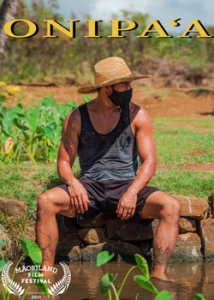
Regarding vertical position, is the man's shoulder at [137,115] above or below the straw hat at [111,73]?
below

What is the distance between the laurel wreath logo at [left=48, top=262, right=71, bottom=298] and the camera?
4766 millimetres

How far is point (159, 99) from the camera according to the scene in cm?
1410

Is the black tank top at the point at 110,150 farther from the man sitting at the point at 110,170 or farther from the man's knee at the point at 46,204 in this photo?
the man's knee at the point at 46,204

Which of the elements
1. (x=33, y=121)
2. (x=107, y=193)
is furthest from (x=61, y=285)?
(x=33, y=121)

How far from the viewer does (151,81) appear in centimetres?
1630

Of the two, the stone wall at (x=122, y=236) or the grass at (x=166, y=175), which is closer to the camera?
the stone wall at (x=122, y=236)

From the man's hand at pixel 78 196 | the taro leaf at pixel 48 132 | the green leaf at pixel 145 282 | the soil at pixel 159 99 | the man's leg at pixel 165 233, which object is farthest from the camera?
the soil at pixel 159 99

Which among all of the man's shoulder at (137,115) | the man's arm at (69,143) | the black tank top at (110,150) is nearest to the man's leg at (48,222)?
the man's arm at (69,143)

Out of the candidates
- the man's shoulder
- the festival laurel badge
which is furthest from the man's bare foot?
the man's shoulder

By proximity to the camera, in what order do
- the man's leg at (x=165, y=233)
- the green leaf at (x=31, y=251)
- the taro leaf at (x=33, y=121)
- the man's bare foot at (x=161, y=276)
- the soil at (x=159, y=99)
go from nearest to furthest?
the green leaf at (x=31, y=251) < the man's bare foot at (x=161, y=276) < the man's leg at (x=165, y=233) < the taro leaf at (x=33, y=121) < the soil at (x=159, y=99)

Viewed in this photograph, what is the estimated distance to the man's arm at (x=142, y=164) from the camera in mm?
5242

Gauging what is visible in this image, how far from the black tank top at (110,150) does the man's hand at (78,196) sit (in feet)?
0.69

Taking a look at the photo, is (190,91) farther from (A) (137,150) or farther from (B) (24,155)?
(A) (137,150)

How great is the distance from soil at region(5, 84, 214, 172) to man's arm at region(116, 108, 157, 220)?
23.2 ft
